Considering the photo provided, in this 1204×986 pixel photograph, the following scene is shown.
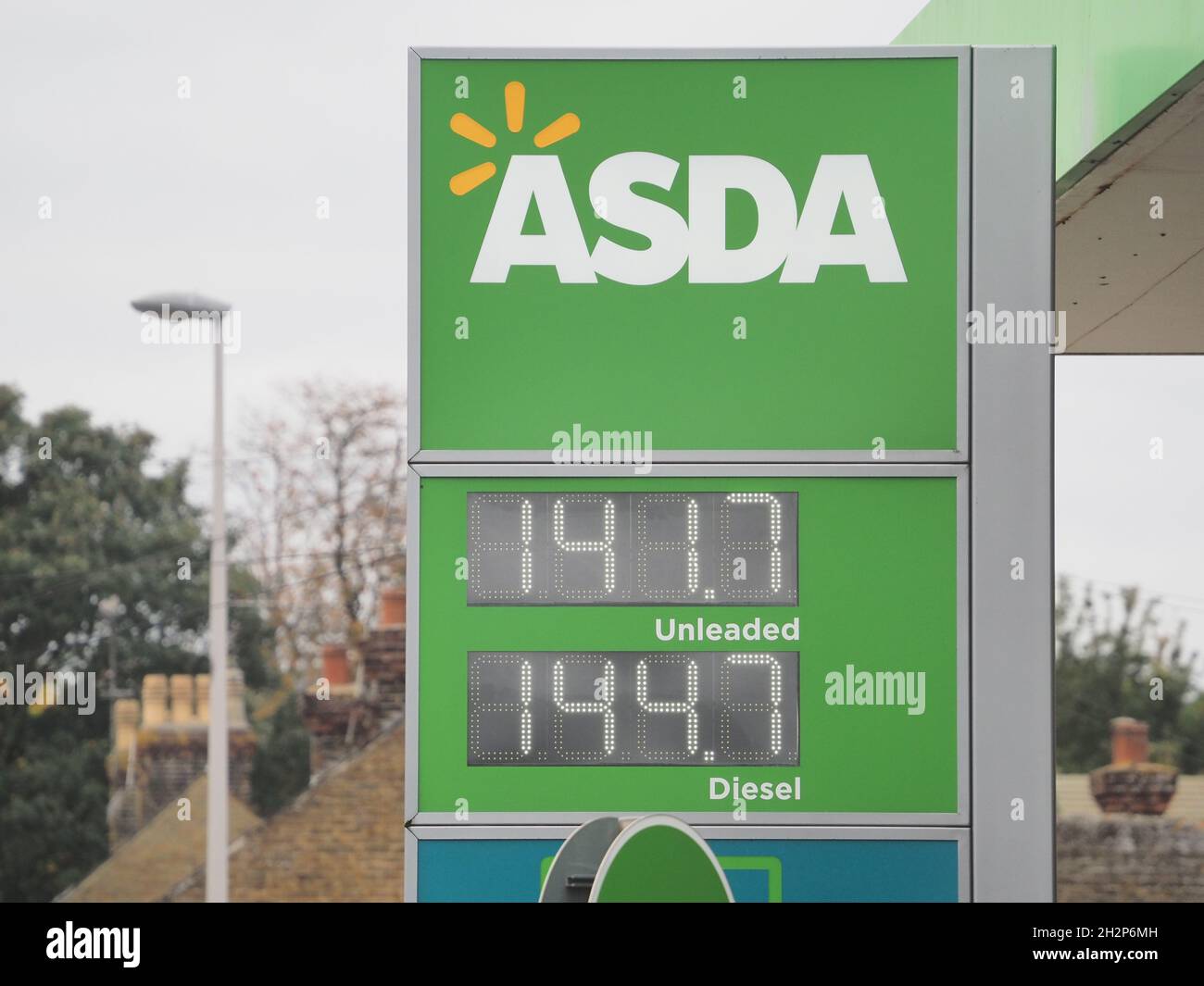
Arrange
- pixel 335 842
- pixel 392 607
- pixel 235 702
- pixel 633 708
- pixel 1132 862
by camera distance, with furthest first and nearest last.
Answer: pixel 235 702 → pixel 1132 862 → pixel 392 607 → pixel 335 842 → pixel 633 708

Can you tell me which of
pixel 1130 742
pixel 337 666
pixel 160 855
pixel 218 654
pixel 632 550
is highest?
pixel 632 550

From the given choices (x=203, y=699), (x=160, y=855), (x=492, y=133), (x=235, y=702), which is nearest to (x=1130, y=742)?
(x=235, y=702)

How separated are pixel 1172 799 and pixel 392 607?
11397 millimetres

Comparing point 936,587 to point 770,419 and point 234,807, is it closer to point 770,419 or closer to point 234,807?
point 770,419

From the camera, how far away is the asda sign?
5672 mm

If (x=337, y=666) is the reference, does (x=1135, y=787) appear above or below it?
below

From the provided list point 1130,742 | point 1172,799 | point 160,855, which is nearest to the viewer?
point 160,855

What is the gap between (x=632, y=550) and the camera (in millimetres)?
5531

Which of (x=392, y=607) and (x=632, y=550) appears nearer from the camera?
(x=632, y=550)

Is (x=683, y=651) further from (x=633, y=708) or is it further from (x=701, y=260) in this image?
(x=701, y=260)

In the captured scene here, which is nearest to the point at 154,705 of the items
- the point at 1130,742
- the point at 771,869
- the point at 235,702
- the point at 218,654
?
the point at 235,702

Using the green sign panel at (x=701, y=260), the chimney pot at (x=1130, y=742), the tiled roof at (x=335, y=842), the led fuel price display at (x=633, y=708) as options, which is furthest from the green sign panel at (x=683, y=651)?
the chimney pot at (x=1130, y=742)

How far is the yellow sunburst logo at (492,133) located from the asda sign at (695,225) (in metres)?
0.10

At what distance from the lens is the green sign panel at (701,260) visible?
5652 mm
